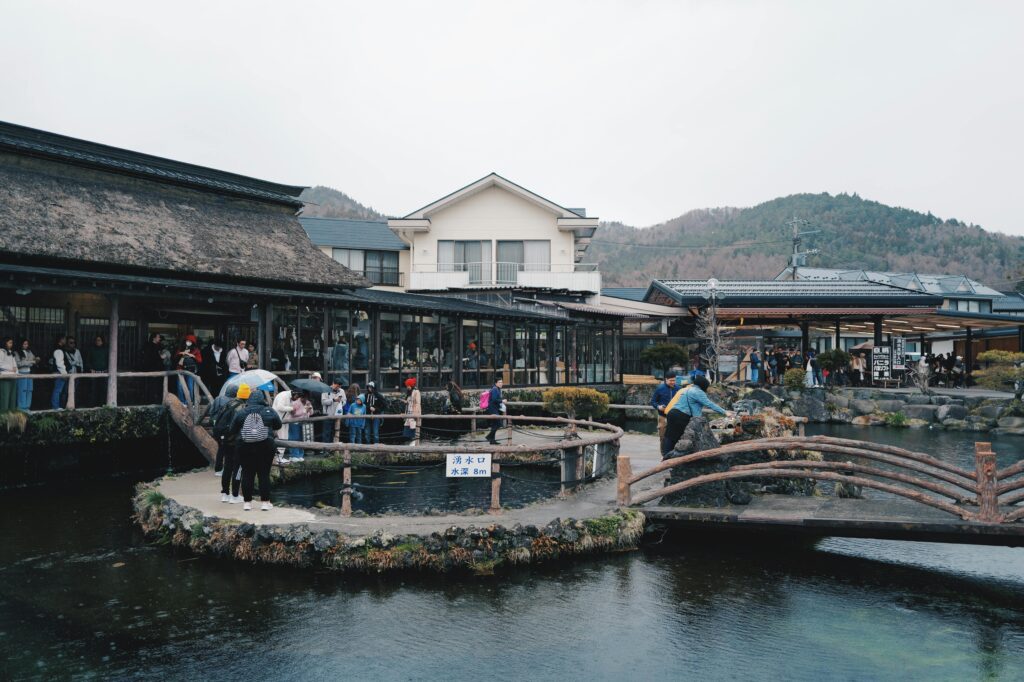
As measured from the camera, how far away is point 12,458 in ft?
50.7

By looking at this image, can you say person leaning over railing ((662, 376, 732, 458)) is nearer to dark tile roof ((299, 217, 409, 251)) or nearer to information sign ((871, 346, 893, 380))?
information sign ((871, 346, 893, 380))

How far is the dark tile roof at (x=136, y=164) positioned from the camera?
64.4ft

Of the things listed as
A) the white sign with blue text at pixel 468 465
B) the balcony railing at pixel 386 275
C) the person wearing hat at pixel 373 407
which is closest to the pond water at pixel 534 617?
the white sign with blue text at pixel 468 465

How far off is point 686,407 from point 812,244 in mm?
94065

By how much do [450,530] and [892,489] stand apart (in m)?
5.88

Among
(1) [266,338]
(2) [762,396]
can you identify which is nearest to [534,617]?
(1) [266,338]

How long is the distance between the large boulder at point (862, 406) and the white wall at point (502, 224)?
591 inches

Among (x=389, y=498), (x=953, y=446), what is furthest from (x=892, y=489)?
(x=953, y=446)

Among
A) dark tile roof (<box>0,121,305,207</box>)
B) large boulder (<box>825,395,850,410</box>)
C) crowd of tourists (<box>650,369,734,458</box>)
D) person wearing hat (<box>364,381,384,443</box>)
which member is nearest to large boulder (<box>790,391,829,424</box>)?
large boulder (<box>825,395,850,410</box>)

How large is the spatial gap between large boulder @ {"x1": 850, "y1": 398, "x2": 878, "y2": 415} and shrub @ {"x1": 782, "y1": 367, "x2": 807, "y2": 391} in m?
2.05

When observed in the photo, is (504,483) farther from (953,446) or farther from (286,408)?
(953,446)

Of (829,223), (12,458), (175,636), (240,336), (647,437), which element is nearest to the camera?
(175,636)

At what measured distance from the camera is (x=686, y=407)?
1240 centimetres

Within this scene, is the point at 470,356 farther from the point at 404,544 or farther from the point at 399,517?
the point at 404,544
